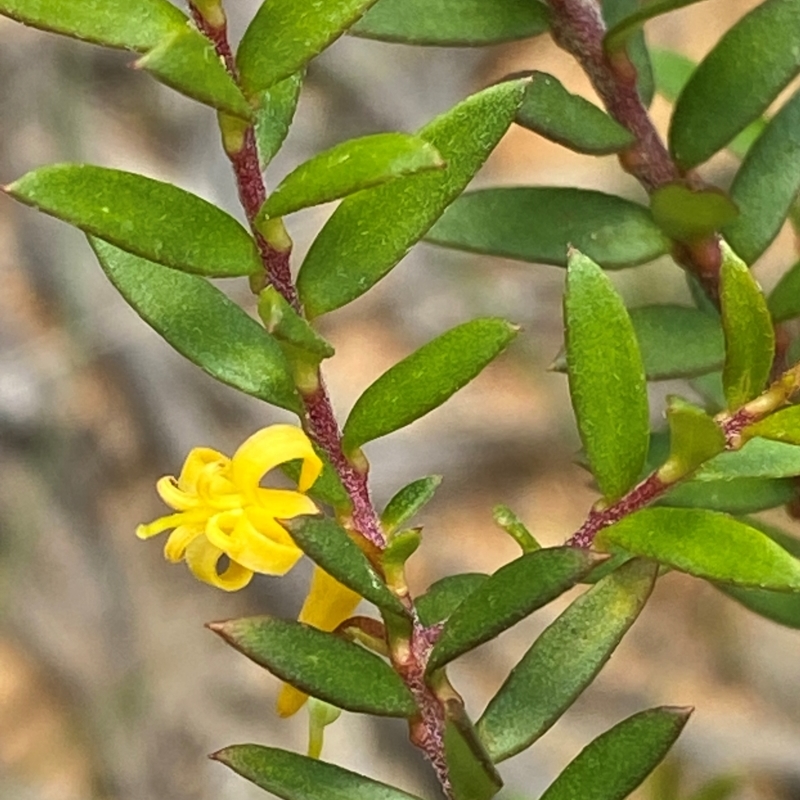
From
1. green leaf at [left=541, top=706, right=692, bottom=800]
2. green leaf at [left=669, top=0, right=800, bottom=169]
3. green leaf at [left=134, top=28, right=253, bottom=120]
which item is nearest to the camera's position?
green leaf at [left=134, top=28, right=253, bottom=120]

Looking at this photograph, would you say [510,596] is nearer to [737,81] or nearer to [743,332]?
[743,332]

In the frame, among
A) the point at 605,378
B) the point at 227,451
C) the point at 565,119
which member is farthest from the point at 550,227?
the point at 227,451

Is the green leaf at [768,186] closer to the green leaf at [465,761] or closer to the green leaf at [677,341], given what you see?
the green leaf at [677,341]

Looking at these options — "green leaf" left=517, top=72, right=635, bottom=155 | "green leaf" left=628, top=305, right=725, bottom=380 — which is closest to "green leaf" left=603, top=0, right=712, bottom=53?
"green leaf" left=517, top=72, right=635, bottom=155

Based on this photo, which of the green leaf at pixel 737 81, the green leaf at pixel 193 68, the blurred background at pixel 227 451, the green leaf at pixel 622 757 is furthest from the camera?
the blurred background at pixel 227 451

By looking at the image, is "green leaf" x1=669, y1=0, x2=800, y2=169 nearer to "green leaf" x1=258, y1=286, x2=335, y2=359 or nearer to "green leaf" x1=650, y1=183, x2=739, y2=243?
"green leaf" x1=650, y1=183, x2=739, y2=243

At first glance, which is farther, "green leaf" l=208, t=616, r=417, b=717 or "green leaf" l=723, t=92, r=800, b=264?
"green leaf" l=723, t=92, r=800, b=264

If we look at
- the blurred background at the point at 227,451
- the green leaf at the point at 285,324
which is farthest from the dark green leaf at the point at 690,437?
the blurred background at the point at 227,451
